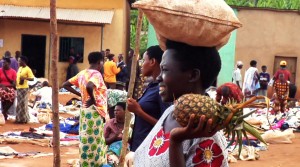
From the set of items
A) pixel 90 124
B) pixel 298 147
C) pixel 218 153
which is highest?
pixel 218 153

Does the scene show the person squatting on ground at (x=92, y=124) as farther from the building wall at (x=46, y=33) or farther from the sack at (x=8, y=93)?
the building wall at (x=46, y=33)

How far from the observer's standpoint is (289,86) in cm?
1809

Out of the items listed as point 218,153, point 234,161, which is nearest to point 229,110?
point 218,153

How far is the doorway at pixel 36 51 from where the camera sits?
83.5 ft

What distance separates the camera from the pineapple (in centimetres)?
223

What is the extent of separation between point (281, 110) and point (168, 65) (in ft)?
49.7

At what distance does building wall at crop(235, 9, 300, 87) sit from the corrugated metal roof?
212 inches

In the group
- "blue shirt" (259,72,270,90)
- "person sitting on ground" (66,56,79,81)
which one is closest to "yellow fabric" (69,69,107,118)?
"blue shirt" (259,72,270,90)

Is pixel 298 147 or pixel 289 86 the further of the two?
pixel 289 86

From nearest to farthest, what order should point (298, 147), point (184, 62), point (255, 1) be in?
point (184, 62), point (298, 147), point (255, 1)

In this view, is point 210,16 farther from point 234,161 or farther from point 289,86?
point 289,86

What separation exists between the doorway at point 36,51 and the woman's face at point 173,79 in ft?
75.8

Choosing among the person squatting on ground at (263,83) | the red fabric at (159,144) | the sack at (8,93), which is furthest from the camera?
the person squatting on ground at (263,83)

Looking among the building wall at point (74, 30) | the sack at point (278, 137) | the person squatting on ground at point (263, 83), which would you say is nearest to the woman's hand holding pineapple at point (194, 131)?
the sack at point (278, 137)
